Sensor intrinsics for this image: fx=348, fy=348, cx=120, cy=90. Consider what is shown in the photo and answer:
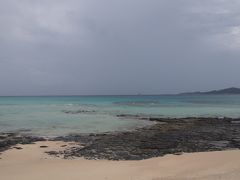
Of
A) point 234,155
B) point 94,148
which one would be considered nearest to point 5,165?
point 94,148

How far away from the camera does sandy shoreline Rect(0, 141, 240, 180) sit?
38.3 ft

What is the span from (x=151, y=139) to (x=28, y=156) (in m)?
7.32

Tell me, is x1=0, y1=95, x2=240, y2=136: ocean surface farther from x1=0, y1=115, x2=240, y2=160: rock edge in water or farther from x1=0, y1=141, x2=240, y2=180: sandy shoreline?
x1=0, y1=141, x2=240, y2=180: sandy shoreline

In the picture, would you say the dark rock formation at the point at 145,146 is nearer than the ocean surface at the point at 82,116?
Yes

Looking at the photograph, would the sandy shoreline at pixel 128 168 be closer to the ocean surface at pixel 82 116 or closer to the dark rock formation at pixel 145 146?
the dark rock formation at pixel 145 146

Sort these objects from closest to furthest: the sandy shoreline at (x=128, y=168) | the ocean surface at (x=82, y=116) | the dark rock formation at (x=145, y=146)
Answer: the sandy shoreline at (x=128, y=168)
the dark rock formation at (x=145, y=146)
the ocean surface at (x=82, y=116)

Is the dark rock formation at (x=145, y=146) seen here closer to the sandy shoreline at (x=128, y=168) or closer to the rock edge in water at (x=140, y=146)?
the rock edge in water at (x=140, y=146)

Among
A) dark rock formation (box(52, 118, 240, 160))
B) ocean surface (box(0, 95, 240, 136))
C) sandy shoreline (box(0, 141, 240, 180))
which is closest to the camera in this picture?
sandy shoreline (box(0, 141, 240, 180))

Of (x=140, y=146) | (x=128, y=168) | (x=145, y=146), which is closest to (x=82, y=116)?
(x=140, y=146)

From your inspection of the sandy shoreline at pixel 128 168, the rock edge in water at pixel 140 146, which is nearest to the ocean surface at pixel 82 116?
the rock edge in water at pixel 140 146

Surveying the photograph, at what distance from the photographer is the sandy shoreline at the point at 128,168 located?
11664 millimetres

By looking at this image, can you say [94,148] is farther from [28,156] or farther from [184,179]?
[184,179]

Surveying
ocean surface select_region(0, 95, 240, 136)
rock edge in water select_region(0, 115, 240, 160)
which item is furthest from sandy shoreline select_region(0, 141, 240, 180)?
ocean surface select_region(0, 95, 240, 136)

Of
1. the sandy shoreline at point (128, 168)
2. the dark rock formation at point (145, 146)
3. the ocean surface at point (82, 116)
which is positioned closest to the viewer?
the sandy shoreline at point (128, 168)
